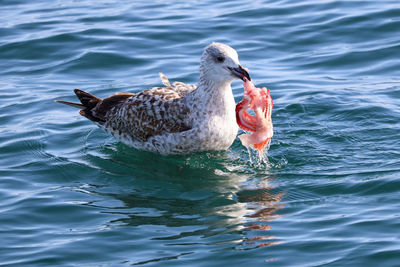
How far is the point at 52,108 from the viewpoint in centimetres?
1137

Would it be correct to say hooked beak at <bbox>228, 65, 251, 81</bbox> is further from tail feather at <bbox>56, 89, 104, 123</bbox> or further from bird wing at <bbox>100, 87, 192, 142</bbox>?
tail feather at <bbox>56, 89, 104, 123</bbox>

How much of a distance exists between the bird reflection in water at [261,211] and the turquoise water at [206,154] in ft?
0.07

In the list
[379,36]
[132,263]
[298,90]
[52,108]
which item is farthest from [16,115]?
[379,36]

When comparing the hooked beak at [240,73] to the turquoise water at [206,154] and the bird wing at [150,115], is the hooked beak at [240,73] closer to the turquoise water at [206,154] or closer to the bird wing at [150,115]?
the bird wing at [150,115]

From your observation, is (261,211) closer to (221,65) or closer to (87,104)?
(221,65)

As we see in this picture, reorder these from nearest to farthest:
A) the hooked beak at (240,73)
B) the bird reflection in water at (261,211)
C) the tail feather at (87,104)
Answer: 1. the bird reflection in water at (261,211)
2. the hooked beak at (240,73)
3. the tail feather at (87,104)

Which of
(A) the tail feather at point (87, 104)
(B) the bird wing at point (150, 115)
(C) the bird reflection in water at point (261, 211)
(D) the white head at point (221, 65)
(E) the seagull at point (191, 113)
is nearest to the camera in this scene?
(C) the bird reflection in water at point (261, 211)

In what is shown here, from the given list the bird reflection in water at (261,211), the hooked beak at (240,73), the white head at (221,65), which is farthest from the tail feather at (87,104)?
the bird reflection in water at (261,211)

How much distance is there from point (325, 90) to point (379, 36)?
2803 mm

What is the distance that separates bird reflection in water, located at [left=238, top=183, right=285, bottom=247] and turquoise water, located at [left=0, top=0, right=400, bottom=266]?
0.07ft

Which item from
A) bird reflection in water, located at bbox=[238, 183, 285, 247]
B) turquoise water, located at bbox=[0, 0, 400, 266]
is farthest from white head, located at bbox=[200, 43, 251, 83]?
bird reflection in water, located at bbox=[238, 183, 285, 247]

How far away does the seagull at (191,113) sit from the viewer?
844 cm

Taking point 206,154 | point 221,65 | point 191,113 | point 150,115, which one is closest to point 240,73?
point 221,65

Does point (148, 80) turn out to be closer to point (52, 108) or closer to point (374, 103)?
point (52, 108)
